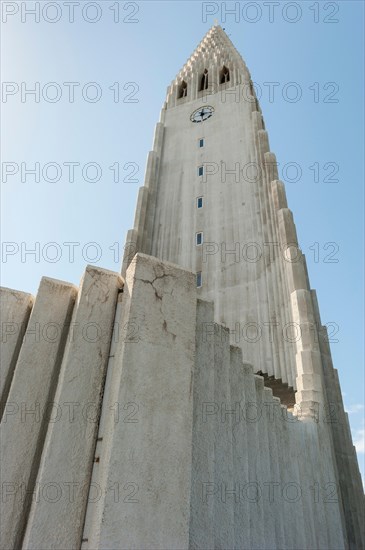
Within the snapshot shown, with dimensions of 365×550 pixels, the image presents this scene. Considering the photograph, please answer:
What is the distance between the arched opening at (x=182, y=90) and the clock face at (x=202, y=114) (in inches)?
144

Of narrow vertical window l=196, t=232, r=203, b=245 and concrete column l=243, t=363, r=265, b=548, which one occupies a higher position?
narrow vertical window l=196, t=232, r=203, b=245

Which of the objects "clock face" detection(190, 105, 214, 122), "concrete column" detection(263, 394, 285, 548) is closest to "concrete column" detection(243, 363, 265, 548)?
"concrete column" detection(263, 394, 285, 548)

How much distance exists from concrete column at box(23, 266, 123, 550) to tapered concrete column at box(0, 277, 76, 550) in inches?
5.3

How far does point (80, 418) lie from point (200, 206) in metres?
18.9

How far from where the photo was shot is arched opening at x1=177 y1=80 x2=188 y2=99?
3138cm

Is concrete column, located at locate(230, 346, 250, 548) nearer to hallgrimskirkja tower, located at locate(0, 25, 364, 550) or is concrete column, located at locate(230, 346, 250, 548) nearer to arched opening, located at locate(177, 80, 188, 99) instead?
hallgrimskirkja tower, located at locate(0, 25, 364, 550)

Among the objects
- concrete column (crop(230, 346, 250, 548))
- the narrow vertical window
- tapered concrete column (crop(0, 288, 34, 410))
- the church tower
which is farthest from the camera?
the narrow vertical window

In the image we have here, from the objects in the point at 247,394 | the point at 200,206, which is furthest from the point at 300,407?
the point at 200,206

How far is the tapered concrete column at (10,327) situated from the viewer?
4.79 meters

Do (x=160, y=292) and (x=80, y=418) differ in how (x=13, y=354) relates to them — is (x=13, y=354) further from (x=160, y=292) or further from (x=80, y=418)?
(x=160, y=292)

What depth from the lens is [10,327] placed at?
5.09 m

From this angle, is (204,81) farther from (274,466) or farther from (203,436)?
(203,436)

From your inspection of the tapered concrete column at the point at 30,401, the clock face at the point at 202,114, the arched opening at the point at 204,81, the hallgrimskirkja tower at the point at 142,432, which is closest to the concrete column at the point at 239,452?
the hallgrimskirkja tower at the point at 142,432

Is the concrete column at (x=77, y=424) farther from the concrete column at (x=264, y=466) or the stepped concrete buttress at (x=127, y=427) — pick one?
the concrete column at (x=264, y=466)
